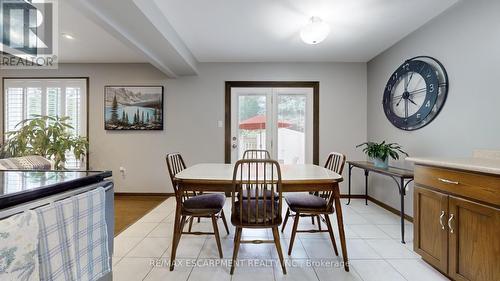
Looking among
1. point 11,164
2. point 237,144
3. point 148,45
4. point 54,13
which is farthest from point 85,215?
point 237,144

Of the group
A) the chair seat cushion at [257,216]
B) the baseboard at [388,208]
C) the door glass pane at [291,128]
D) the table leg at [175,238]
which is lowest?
the baseboard at [388,208]

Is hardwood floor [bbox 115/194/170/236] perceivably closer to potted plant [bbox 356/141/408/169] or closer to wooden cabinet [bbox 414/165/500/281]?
wooden cabinet [bbox 414/165/500/281]

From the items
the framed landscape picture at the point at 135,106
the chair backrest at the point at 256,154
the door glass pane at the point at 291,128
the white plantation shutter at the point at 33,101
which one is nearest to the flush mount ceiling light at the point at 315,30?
the chair backrest at the point at 256,154

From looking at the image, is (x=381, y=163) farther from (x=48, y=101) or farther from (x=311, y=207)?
(x=48, y=101)

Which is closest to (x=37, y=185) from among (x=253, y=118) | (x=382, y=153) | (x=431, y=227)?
(x=431, y=227)

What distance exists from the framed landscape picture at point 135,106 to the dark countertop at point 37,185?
3077mm

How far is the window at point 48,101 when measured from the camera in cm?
406

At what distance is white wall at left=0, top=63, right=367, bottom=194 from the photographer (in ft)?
13.3

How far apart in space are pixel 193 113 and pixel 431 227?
3.51m

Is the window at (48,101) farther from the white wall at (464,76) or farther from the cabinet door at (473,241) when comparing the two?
the white wall at (464,76)

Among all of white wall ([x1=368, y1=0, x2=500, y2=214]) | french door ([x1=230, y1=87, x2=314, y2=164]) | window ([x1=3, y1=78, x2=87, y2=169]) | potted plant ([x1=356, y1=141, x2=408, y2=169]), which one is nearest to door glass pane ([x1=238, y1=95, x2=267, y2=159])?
french door ([x1=230, y1=87, x2=314, y2=164])

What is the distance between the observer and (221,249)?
210 centimetres

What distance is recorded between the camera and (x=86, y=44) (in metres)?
3.33

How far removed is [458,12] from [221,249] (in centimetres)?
319
